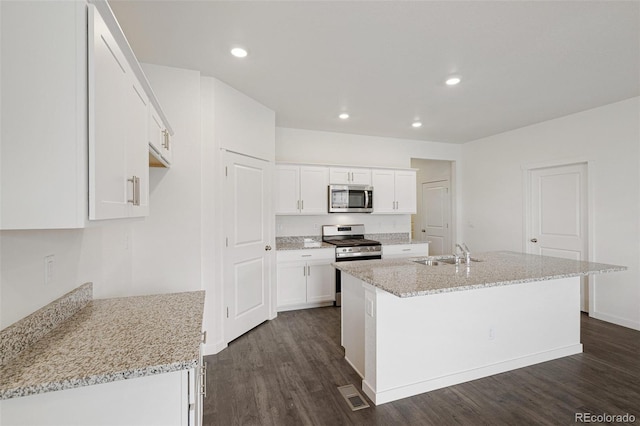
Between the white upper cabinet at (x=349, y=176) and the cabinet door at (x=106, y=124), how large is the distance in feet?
11.2

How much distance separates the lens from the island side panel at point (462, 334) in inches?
84.1

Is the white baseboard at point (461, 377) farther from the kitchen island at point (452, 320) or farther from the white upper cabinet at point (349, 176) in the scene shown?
the white upper cabinet at point (349, 176)

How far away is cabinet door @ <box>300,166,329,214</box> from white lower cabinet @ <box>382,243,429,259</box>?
1.13 metres

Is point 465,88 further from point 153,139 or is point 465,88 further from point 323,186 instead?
point 153,139

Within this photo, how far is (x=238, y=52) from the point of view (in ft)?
7.88

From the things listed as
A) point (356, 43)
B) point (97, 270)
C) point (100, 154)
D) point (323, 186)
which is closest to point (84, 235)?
point (97, 270)

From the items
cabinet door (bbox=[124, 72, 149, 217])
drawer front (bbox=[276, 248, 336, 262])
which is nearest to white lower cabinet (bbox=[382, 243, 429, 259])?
drawer front (bbox=[276, 248, 336, 262])

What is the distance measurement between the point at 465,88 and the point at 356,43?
59.3 inches

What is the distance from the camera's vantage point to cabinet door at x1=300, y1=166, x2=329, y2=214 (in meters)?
4.36

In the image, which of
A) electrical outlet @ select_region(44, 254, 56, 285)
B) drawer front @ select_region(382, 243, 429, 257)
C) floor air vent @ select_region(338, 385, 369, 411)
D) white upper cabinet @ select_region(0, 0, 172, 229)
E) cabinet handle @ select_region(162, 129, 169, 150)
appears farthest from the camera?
drawer front @ select_region(382, 243, 429, 257)

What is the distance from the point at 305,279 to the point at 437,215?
3.51 meters

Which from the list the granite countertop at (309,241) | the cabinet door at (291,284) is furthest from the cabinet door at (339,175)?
the cabinet door at (291,284)

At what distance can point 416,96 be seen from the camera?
10.9 feet

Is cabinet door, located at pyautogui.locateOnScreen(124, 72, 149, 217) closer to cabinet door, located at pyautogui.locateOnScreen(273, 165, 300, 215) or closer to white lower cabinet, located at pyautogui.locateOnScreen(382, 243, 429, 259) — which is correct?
cabinet door, located at pyautogui.locateOnScreen(273, 165, 300, 215)
